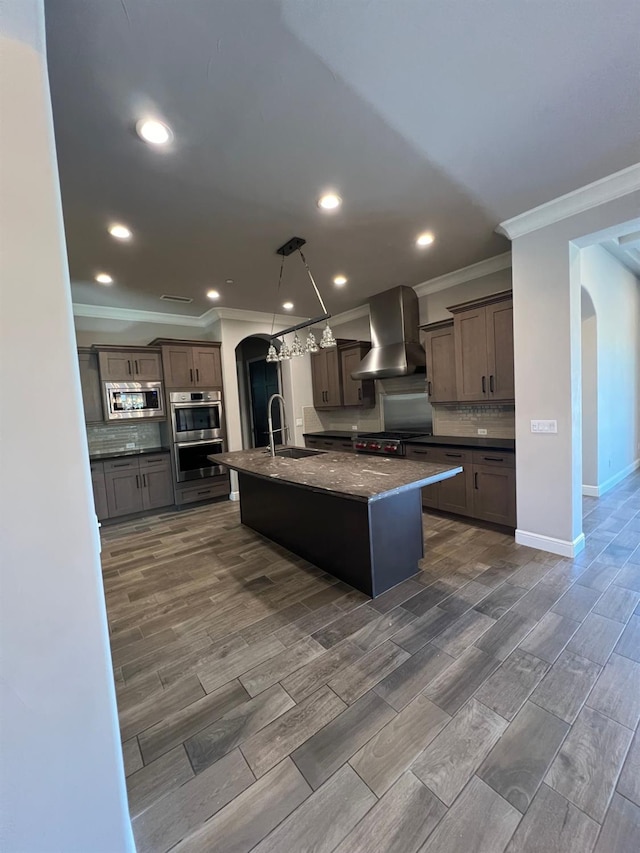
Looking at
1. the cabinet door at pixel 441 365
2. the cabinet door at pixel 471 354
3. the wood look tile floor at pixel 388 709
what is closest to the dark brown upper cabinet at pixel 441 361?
the cabinet door at pixel 441 365

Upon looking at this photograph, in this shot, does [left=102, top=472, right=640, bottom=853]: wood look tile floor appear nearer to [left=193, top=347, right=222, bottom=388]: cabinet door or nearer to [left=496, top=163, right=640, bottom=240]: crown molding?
[left=496, top=163, right=640, bottom=240]: crown molding

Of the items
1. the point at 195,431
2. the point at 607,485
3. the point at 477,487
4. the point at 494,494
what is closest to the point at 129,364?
the point at 195,431

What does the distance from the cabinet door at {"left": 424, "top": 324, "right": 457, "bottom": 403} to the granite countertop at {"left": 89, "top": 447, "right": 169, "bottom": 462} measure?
12.5 feet

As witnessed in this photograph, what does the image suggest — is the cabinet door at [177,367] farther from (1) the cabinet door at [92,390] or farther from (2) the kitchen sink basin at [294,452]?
(2) the kitchen sink basin at [294,452]

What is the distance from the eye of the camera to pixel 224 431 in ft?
17.2

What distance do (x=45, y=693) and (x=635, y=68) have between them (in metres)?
3.15

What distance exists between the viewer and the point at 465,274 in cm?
415

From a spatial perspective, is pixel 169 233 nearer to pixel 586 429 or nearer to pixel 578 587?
pixel 578 587

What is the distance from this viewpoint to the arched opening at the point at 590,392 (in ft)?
13.7

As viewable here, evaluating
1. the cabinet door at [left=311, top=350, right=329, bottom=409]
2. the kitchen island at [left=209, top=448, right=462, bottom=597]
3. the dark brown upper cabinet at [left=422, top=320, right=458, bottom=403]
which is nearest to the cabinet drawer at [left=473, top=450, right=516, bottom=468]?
the dark brown upper cabinet at [left=422, top=320, right=458, bottom=403]

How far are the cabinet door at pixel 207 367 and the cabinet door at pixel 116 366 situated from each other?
2.76 ft

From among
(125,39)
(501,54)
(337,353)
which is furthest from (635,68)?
(337,353)

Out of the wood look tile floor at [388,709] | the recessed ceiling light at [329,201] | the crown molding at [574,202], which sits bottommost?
the wood look tile floor at [388,709]

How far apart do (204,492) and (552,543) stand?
4.32 m
